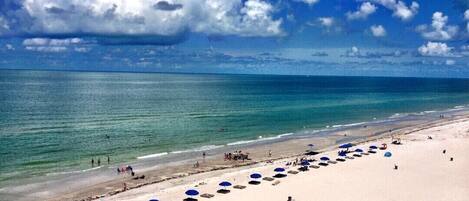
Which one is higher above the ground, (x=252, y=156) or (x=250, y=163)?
(x=252, y=156)

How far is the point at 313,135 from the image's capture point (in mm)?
79500

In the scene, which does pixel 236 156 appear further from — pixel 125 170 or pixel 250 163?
pixel 125 170

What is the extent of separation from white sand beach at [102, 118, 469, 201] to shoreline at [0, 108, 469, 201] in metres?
1.76

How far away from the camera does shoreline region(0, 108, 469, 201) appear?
42.9 m

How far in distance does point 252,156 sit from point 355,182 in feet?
57.7

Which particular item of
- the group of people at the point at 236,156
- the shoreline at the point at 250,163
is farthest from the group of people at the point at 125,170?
the group of people at the point at 236,156

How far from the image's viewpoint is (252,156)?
198ft

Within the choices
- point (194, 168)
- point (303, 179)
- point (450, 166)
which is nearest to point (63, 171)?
point (194, 168)

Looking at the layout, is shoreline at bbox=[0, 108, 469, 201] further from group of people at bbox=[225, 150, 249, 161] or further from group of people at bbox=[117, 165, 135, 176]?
group of people at bbox=[225, 150, 249, 161]

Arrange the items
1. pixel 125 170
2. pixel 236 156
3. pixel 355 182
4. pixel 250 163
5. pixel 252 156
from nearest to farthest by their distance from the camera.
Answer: pixel 355 182
pixel 125 170
pixel 250 163
pixel 236 156
pixel 252 156

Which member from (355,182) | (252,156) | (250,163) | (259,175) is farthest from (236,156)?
(355,182)

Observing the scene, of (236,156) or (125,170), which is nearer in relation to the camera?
(125,170)

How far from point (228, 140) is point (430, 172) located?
30780mm

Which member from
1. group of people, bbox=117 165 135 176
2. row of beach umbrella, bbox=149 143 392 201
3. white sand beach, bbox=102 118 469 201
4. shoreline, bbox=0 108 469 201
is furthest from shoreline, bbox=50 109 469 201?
row of beach umbrella, bbox=149 143 392 201
